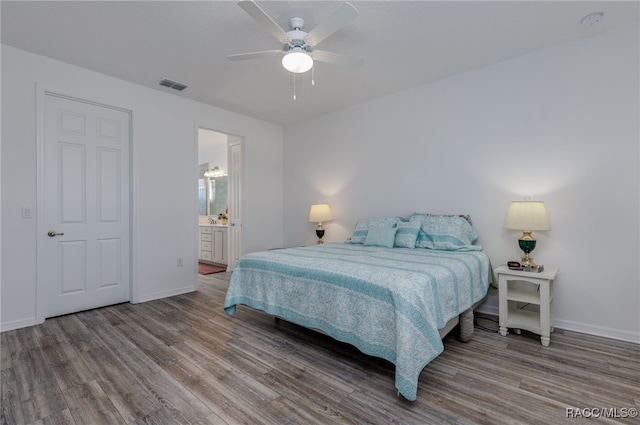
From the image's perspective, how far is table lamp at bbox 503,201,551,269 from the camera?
262cm

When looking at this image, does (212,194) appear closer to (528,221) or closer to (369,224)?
(369,224)

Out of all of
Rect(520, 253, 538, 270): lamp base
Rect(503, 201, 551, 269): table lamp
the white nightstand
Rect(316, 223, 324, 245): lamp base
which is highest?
Rect(503, 201, 551, 269): table lamp

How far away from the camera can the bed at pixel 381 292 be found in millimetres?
1797

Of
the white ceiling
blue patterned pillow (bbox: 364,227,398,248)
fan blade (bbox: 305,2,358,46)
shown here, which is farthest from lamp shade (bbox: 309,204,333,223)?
fan blade (bbox: 305,2,358,46)

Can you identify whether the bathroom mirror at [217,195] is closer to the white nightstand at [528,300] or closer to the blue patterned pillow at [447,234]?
the blue patterned pillow at [447,234]

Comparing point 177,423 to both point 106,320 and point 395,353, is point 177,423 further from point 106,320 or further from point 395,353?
point 106,320

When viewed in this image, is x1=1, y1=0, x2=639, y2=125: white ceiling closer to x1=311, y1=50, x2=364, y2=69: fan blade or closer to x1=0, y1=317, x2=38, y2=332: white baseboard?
x1=311, y1=50, x2=364, y2=69: fan blade

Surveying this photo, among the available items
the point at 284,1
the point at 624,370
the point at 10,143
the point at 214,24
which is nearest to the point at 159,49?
the point at 214,24

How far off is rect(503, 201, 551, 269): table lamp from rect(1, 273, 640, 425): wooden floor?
77 cm

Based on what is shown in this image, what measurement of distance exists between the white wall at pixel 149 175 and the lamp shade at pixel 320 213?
106 centimetres

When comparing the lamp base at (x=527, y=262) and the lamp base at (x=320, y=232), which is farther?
the lamp base at (x=320, y=232)

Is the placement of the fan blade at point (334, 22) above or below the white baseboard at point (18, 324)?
above

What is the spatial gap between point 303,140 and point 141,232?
2815 mm

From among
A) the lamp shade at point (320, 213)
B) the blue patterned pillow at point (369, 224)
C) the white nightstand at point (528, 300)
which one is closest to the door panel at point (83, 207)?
the lamp shade at point (320, 213)
